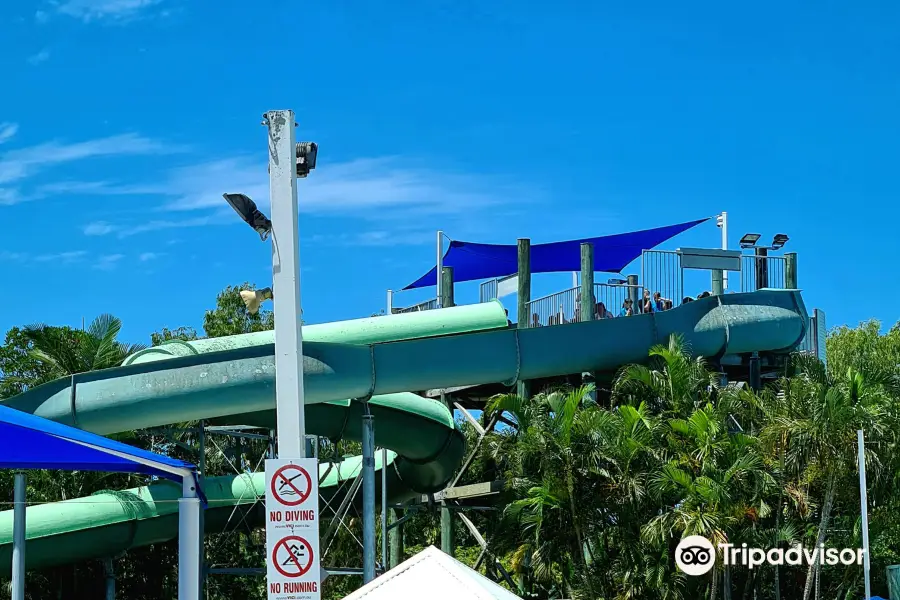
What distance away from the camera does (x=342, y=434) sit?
72.6 ft

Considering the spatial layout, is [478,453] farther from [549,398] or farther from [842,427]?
[842,427]

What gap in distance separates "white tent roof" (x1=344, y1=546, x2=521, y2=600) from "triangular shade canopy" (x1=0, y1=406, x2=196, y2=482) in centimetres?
219

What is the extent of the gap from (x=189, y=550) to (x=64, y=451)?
1.11 metres

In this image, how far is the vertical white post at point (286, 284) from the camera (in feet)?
26.2

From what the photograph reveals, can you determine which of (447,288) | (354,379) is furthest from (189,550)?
(447,288)

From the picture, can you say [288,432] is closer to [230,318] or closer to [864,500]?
[864,500]

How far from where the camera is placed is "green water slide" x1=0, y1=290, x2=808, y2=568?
19078 mm

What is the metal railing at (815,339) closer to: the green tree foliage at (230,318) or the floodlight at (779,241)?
the floodlight at (779,241)

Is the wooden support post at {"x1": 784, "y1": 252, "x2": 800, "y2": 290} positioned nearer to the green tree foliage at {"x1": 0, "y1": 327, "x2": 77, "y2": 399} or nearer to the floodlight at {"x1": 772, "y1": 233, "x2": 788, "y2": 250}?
the floodlight at {"x1": 772, "y1": 233, "x2": 788, "y2": 250}

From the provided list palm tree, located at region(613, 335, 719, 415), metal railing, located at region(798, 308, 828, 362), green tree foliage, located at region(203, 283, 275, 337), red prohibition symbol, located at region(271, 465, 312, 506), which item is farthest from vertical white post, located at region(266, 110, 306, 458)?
green tree foliage, located at region(203, 283, 275, 337)

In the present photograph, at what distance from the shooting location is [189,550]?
7816 millimetres

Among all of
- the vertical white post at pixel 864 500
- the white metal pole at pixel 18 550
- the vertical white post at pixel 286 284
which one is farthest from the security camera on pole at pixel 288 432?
the vertical white post at pixel 864 500

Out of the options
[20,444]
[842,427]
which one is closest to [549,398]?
[842,427]

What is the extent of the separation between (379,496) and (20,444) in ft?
59.7
